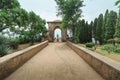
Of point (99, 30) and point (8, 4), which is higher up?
point (8, 4)

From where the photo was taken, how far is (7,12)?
1784 centimetres

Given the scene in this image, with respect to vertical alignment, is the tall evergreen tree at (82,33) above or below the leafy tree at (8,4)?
below

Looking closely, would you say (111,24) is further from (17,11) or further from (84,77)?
(84,77)

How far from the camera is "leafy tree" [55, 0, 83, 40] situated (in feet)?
104

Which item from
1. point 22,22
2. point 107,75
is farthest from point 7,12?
point 107,75

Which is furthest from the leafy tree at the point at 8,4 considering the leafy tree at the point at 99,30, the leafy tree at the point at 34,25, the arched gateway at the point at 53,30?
the arched gateway at the point at 53,30

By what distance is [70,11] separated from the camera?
3169cm

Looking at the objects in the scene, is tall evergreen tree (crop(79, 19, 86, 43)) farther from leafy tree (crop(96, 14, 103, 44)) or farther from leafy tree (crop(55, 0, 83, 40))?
leafy tree (crop(55, 0, 83, 40))

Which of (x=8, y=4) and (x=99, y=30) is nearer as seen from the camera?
(x=8, y=4)

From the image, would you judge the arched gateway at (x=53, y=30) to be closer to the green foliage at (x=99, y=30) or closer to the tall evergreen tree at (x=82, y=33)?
the tall evergreen tree at (x=82, y=33)

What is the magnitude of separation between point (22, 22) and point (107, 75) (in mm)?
15353

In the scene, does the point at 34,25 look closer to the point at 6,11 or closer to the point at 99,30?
the point at 99,30

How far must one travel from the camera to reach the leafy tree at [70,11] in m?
31.6

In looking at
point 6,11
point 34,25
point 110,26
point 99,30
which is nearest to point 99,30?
point 99,30
